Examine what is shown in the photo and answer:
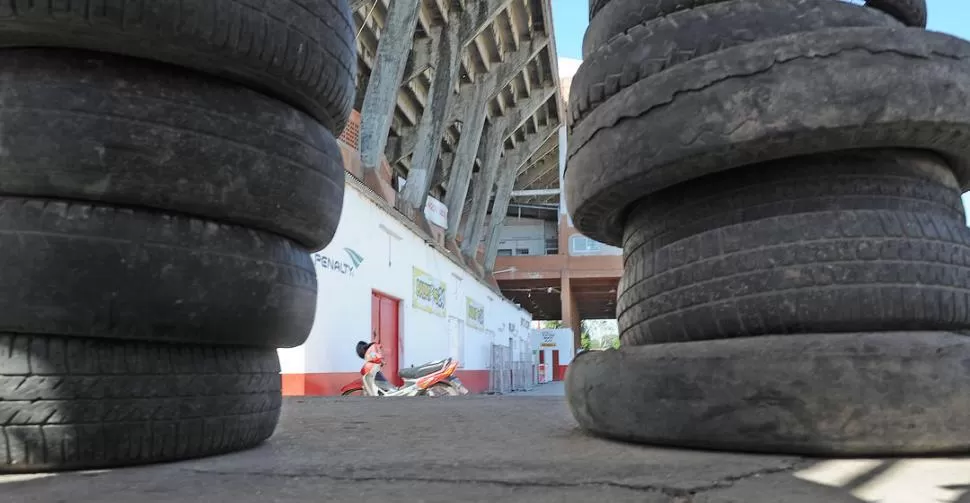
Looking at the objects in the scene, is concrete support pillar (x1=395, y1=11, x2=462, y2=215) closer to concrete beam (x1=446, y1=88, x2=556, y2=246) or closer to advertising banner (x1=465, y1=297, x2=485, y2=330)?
concrete beam (x1=446, y1=88, x2=556, y2=246)

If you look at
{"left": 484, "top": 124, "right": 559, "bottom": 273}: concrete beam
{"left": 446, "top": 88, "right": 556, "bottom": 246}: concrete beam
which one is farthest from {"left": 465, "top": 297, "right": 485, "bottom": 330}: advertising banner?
{"left": 484, "top": 124, "right": 559, "bottom": 273}: concrete beam

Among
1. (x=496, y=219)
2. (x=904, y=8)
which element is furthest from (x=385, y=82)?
(x=496, y=219)

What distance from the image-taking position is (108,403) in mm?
1634

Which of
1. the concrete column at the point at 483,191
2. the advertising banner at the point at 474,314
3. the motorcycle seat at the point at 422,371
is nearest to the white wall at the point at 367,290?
the advertising banner at the point at 474,314

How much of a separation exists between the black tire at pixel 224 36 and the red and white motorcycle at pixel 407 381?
7.48 metres

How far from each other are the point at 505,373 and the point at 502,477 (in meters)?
21.2

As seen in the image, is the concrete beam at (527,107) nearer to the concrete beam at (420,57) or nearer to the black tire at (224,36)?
the concrete beam at (420,57)

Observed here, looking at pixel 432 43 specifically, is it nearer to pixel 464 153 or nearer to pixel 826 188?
pixel 464 153

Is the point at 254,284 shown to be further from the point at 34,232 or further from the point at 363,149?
the point at 363,149

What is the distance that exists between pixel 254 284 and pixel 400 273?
11804 millimetres

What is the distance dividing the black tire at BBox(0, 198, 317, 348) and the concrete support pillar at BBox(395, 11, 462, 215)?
14.7 meters

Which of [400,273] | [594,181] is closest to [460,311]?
[400,273]

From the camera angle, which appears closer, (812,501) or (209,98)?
(812,501)

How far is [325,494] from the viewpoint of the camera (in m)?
1.27
